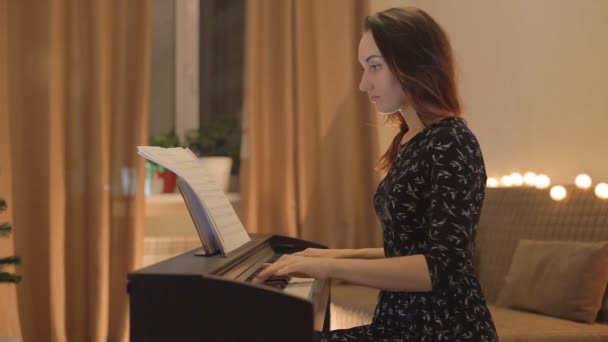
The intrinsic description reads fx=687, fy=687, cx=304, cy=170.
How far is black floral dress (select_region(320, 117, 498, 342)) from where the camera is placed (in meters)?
1.35

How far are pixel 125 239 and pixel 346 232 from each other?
1124 millimetres

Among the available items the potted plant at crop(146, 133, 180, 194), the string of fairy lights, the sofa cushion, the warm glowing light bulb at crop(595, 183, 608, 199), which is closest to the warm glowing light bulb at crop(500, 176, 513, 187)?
the string of fairy lights

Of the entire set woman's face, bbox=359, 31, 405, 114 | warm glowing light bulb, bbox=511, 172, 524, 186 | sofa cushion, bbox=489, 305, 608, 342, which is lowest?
sofa cushion, bbox=489, 305, 608, 342

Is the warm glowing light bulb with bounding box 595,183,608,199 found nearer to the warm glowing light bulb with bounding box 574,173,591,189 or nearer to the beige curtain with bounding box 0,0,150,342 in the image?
the warm glowing light bulb with bounding box 574,173,591,189

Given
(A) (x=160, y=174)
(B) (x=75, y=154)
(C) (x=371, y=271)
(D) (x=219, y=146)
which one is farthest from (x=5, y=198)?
(C) (x=371, y=271)

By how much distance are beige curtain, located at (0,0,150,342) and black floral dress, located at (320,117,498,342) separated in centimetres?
198

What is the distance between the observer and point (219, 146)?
3.88 metres

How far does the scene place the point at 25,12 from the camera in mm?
3100

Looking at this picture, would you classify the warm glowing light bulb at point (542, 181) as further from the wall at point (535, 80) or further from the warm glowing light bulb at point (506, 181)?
the warm glowing light bulb at point (506, 181)

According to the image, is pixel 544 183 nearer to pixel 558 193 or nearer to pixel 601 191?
pixel 558 193

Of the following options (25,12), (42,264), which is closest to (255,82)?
(25,12)

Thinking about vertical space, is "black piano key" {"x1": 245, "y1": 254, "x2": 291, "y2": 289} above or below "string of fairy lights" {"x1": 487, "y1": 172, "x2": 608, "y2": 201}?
below

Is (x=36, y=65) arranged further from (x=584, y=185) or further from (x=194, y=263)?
(x=584, y=185)

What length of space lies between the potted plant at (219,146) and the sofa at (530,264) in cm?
94
